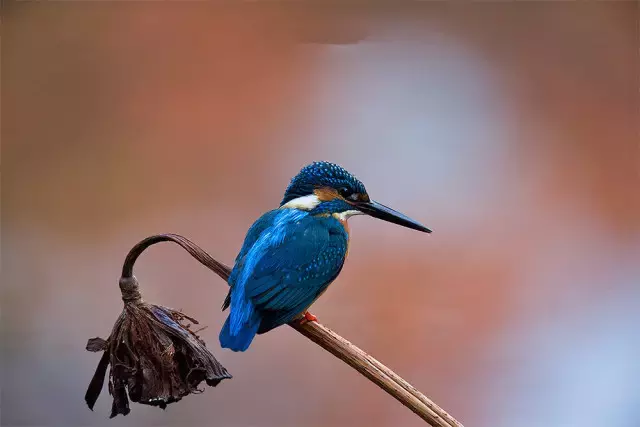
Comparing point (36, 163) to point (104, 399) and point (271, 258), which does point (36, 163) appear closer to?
point (104, 399)

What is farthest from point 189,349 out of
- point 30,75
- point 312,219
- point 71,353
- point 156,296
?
point 30,75

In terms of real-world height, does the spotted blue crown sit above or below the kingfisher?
above

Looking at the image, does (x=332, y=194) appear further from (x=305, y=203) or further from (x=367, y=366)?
(x=367, y=366)

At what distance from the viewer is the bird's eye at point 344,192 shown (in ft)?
3.01

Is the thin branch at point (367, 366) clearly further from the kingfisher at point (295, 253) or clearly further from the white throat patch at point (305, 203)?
the white throat patch at point (305, 203)

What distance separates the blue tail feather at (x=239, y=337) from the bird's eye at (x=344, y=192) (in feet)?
0.79

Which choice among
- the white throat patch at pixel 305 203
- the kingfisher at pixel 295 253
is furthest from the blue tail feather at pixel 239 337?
the white throat patch at pixel 305 203

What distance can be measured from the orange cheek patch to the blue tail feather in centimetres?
22

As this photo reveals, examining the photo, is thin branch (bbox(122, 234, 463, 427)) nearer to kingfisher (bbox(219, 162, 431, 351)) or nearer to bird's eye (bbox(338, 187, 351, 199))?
kingfisher (bbox(219, 162, 431, 351))

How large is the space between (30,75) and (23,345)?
0.76m

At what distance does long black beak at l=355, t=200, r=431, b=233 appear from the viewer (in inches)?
35.0

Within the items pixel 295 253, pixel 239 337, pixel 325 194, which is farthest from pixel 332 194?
pixel 239 337

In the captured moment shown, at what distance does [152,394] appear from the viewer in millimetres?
750

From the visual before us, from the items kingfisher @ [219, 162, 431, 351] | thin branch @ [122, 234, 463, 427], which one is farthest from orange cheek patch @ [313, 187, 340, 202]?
thin branch @ [122, 234, 463, 427]
